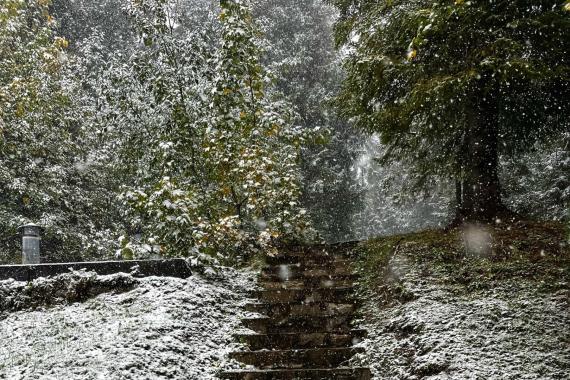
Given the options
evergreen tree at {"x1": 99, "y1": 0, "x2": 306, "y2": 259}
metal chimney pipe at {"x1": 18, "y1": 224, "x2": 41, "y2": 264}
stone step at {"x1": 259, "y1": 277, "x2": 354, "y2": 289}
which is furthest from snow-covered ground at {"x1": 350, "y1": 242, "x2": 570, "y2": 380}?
metal chimney pipe at {"x1": 18, "y1": 224, "x2": 41, "y2": 264}

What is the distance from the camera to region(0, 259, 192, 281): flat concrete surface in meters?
6.21

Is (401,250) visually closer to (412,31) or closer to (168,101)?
(412,31)

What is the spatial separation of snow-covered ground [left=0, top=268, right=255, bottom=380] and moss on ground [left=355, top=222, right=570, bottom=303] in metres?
2.03

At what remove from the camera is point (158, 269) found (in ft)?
20.7

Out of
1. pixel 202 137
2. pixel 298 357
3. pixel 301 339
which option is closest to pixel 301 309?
pixel 301 339

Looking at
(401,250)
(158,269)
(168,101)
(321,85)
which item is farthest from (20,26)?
(321,85)

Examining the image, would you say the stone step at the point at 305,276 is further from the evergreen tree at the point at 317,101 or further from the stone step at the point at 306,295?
the evergreen tree at the point at 317,101

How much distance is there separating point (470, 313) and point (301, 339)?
71.5 inches

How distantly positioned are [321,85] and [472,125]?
42.5ft

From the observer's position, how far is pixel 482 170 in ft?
25.2

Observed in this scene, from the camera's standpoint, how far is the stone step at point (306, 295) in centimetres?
626

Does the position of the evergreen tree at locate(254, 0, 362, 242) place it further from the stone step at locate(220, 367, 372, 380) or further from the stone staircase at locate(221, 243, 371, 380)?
the stone step at locate(220, 367, 372, 380)

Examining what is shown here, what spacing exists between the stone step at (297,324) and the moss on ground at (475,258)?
71cm

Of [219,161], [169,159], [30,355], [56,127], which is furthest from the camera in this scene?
[56,127]
